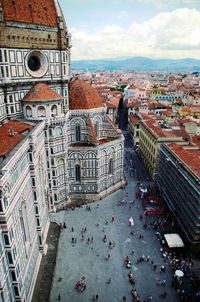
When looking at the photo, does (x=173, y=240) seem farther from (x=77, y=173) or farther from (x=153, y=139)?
(x=153, y=139)

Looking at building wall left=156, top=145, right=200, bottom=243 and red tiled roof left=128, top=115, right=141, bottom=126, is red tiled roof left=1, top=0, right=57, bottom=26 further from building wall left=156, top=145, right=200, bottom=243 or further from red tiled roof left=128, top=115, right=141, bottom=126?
red tiled roof left=128, top=115, right=141, bottom=126

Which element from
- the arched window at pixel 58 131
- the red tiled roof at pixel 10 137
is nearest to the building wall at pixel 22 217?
the red tiled roof at pixel 10 137

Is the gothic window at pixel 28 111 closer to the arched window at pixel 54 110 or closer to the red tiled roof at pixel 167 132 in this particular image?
the arched window at pixel 54 110

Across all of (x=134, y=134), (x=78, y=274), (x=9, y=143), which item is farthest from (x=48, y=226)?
(x=134, y=134)

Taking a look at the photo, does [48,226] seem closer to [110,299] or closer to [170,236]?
[110,299]

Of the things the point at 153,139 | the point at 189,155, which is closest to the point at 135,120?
the point at 153,139
